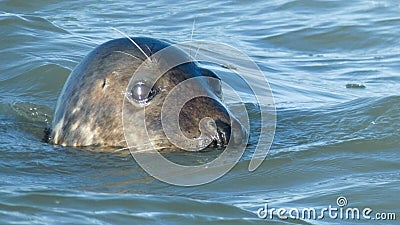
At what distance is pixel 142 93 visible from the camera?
6.45m

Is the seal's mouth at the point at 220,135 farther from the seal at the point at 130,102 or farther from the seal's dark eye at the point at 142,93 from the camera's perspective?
the seal's dark eye at the point at 142,93

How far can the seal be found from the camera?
245 inches

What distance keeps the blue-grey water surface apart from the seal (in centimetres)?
17

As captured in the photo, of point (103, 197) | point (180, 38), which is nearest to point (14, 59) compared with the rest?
point (180, 38)

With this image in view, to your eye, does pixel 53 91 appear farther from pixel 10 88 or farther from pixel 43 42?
pixel 43 42

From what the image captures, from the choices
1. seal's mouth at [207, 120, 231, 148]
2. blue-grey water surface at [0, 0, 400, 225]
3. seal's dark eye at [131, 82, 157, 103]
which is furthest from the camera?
seal's dark eye at [131, 82, 157, 103]

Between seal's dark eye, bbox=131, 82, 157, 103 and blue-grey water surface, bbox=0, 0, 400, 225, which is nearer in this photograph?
blue-grey water surface, bbox=0, 0, 400, 225

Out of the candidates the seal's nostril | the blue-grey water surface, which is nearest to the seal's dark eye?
the blue-grey water surface

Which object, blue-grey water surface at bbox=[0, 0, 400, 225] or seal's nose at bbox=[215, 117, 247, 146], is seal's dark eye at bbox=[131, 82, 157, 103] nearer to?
blue-grey water surface at bbox=[0, 0, 400, 225]

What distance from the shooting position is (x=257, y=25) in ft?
41.3

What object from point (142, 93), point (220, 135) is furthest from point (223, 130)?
point (142, 93)

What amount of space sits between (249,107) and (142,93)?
1849 millimetres

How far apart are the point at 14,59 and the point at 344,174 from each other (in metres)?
4.38

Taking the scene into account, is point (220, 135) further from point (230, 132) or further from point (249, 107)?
point (249, 107)
